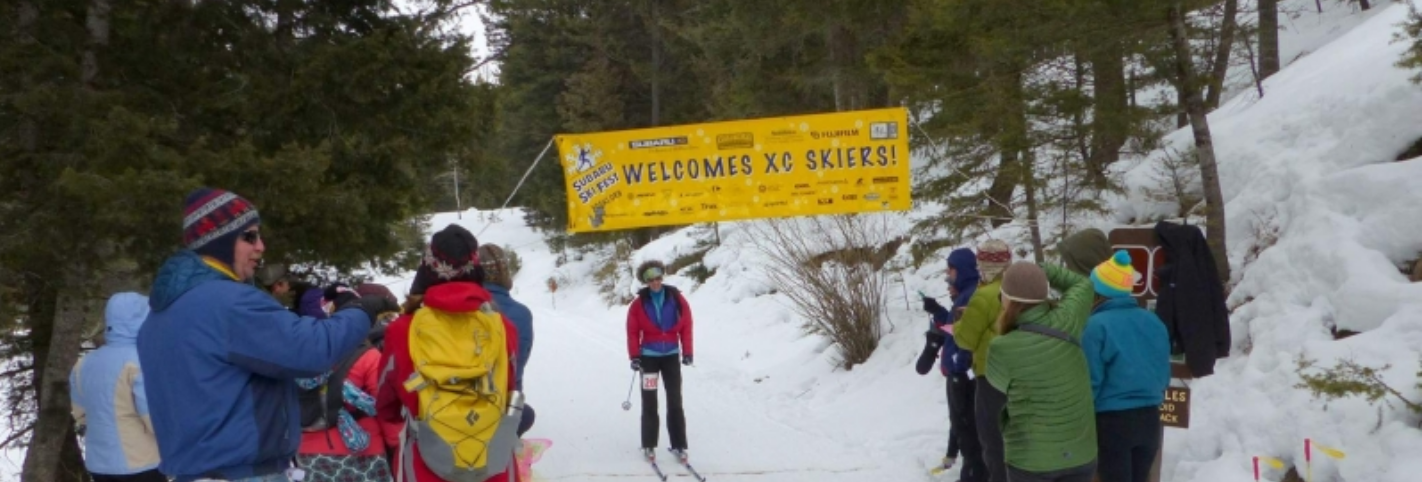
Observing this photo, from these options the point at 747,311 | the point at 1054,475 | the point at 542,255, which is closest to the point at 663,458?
the point at 1054,475

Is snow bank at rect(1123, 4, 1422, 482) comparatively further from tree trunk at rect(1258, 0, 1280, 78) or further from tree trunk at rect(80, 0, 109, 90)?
tree trunk at rect(80, 0, 109, 90)

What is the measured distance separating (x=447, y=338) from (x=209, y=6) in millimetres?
4626

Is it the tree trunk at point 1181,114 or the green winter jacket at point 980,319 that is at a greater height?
the tree trunk at point 1181,114

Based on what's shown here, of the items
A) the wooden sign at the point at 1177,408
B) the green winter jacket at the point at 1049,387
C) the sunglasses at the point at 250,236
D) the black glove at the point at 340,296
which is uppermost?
the sunglasses at the point at 250,236

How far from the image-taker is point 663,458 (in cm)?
925

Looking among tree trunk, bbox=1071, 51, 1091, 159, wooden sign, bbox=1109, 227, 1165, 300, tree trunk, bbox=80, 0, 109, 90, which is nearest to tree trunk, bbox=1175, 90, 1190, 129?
tree trunk, bbox=1071, 51, 1091, 159

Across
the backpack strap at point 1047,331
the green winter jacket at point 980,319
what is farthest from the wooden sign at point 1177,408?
the backpack strap at point 1047,331

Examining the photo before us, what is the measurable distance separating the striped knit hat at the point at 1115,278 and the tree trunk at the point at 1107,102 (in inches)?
148

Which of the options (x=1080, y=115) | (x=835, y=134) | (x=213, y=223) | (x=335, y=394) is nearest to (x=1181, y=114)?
(x=1080, y=115)

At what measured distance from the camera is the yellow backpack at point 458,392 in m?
4.24

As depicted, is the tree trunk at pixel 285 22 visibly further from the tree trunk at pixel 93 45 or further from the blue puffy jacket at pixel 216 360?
the blue puffy jacket at pixel 216 360

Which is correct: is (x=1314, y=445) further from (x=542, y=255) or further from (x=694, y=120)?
(x=542, y=255)

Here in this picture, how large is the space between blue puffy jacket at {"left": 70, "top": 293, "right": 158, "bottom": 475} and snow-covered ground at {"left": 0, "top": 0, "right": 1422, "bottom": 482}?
11.9ft

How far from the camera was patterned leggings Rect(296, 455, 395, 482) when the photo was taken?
207 inches
